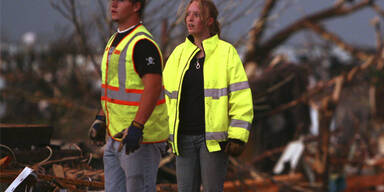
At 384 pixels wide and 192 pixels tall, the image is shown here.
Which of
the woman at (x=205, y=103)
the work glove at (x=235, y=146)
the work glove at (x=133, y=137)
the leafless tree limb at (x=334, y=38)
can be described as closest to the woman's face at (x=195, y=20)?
the woman at (x=205, y=103)

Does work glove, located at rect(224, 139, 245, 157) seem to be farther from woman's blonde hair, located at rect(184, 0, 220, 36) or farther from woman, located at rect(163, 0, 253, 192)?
woman's blonde hair, located at rect(184, 0, 220, 36)

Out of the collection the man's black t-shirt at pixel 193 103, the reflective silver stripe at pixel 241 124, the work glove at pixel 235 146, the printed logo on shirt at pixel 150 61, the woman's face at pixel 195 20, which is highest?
the woman's face at pixel 195 20

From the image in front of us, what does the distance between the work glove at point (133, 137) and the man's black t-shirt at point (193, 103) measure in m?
0.61

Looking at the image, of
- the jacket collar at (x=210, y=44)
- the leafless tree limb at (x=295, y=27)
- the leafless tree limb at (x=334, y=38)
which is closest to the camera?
the jacket collar at (x=210, y=44)

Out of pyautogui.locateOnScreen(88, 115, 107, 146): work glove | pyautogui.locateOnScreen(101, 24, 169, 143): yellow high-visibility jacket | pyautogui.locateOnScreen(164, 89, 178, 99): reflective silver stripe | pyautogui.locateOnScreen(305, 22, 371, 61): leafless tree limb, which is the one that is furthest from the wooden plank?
pyautogui.locateOnScreen(305, 22, 371, 61): leafless tree limb

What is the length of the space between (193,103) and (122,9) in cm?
73

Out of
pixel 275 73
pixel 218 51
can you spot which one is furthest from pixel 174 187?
pixel 275 73

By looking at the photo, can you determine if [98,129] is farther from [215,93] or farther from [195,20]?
[195,20]

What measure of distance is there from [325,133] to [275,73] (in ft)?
5.53

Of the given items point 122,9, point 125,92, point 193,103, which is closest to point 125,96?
point 125,92

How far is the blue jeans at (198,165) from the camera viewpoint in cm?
292

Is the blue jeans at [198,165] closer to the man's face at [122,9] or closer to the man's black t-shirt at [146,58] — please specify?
the man's black t-shirt at [146,58]

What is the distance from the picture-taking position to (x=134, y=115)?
2527mm

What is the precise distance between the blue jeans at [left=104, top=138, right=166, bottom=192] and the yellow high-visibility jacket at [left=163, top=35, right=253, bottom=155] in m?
0.34
